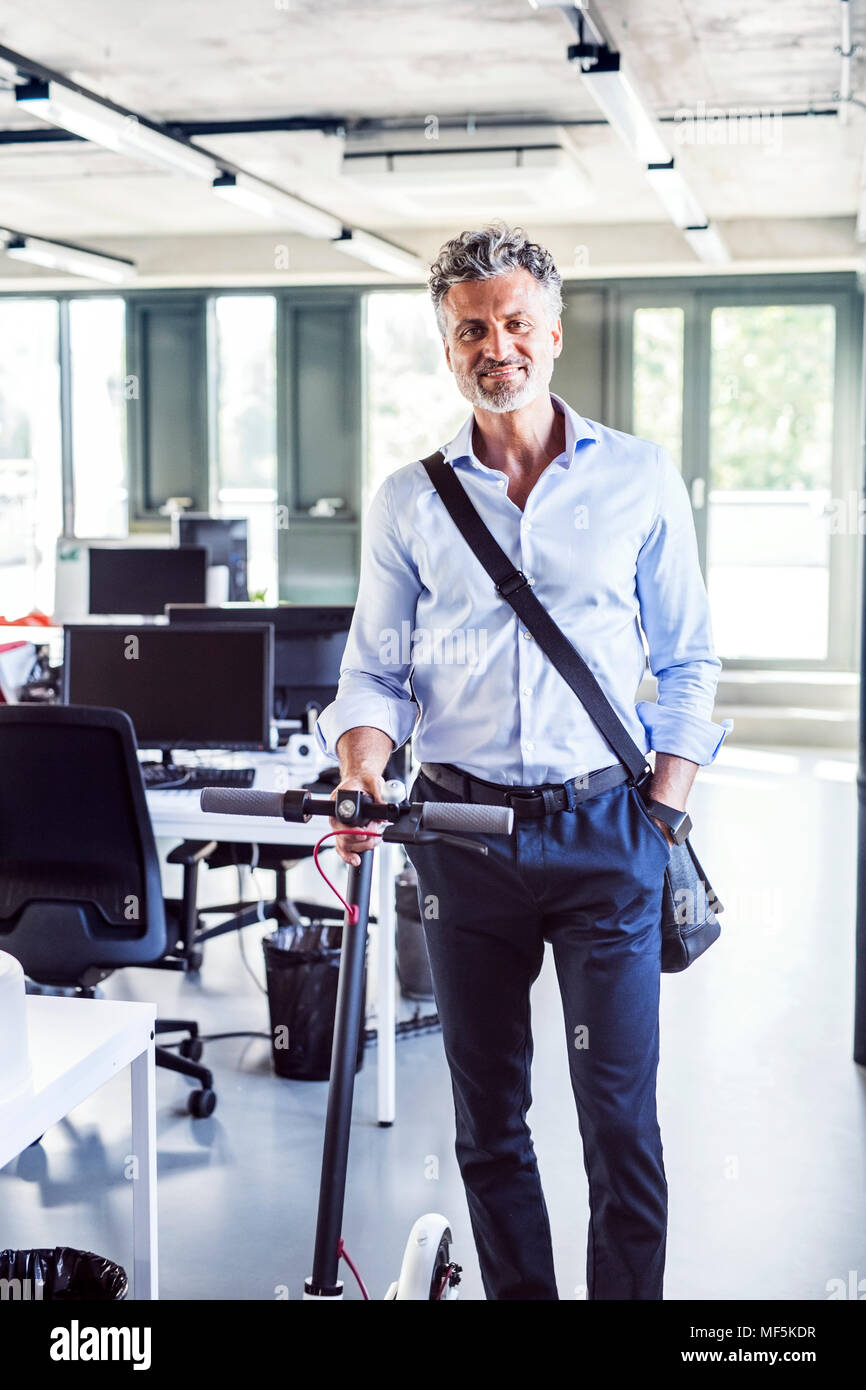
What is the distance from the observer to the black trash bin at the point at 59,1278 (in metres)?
1.96

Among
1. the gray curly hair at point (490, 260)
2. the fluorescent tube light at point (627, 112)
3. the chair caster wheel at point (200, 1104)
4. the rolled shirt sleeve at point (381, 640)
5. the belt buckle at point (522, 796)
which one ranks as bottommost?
the chair caster wheel at point (200, 1104)

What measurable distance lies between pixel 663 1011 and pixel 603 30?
124 inches

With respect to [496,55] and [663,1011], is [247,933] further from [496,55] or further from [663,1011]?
[496,55]

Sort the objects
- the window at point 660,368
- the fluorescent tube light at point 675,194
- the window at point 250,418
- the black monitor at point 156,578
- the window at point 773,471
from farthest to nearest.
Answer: the window at point 250,418
the window at point 660,368
the window at point 773,471
the fluorescent tube light at point 675,194
the black monitor at point 156,578

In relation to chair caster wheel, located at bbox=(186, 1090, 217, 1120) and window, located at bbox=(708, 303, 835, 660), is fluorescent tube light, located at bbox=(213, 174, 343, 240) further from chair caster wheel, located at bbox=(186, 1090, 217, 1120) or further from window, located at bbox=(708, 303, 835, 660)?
chair caster wheel, located at bbox=(186, 1090, 217, 1120)

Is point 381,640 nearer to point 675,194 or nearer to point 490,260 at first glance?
point 490,260

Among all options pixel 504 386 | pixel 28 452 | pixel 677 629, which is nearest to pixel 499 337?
pixel 504 386

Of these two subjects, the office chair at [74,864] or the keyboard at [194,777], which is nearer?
the office chair at [74,864]

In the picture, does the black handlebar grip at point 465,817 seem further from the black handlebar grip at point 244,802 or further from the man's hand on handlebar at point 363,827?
the black handlebar grip at point 244,802

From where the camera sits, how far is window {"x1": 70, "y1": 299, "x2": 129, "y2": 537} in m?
10.5

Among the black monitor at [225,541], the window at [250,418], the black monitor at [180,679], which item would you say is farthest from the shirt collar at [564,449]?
the window at [250,418]

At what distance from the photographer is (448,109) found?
21.4ft

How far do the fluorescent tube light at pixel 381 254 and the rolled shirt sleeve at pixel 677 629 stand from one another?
6.67 meters
